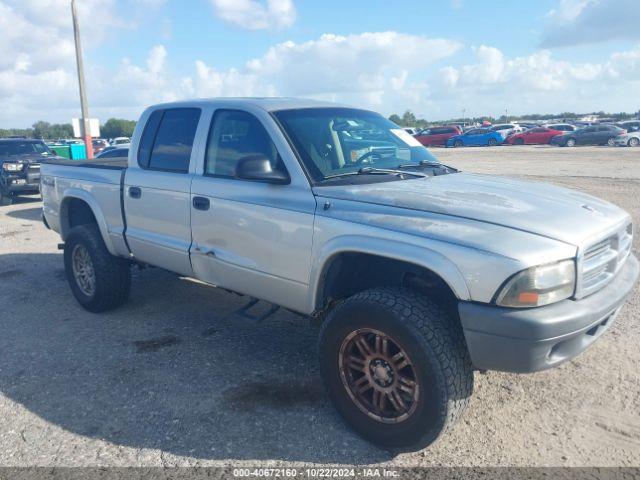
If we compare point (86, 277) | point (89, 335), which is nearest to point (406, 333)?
point (89, 335)

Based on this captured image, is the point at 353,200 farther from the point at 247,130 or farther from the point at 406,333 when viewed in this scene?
the point at 247,130

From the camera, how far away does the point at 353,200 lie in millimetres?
3258

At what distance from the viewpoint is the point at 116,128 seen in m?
77.2

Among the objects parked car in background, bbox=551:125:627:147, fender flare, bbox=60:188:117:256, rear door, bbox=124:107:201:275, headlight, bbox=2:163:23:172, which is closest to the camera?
rear door, bbox=124:107:201:275

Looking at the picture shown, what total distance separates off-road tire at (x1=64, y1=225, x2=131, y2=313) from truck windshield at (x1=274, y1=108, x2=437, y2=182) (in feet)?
7.81

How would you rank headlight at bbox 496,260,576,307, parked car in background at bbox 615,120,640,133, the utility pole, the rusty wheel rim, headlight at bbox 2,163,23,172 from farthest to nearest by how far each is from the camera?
parked car in background at bbox 615,120,640,133 < the utility pole < headlight at bbox 2,163,23,172 < the rusty wheel rim < headlight at bbox 496,260,576,307

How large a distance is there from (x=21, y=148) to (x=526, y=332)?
15.2 meters

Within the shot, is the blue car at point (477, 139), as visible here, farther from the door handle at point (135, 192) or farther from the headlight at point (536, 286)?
the headlight at point (536, 286)

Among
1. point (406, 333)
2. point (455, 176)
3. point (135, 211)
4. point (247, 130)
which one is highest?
point (247, 130)

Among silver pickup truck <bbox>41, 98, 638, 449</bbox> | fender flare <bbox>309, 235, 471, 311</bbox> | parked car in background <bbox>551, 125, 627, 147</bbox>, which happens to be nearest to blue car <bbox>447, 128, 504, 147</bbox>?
parked car in background <bbox>551, 125, 627, 147</bbox>

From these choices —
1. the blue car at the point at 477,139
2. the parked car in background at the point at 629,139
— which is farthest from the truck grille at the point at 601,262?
Result: the blue car at the point at 477,139

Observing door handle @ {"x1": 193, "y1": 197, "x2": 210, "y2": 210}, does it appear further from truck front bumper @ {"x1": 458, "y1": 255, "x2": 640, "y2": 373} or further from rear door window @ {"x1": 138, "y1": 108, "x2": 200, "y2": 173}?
truck front bumper @ {"x1": 458, "y1": 255, "x2": 640, "y2": 373}

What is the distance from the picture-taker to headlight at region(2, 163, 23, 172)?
1351 cm

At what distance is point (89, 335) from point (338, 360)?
105 inches
